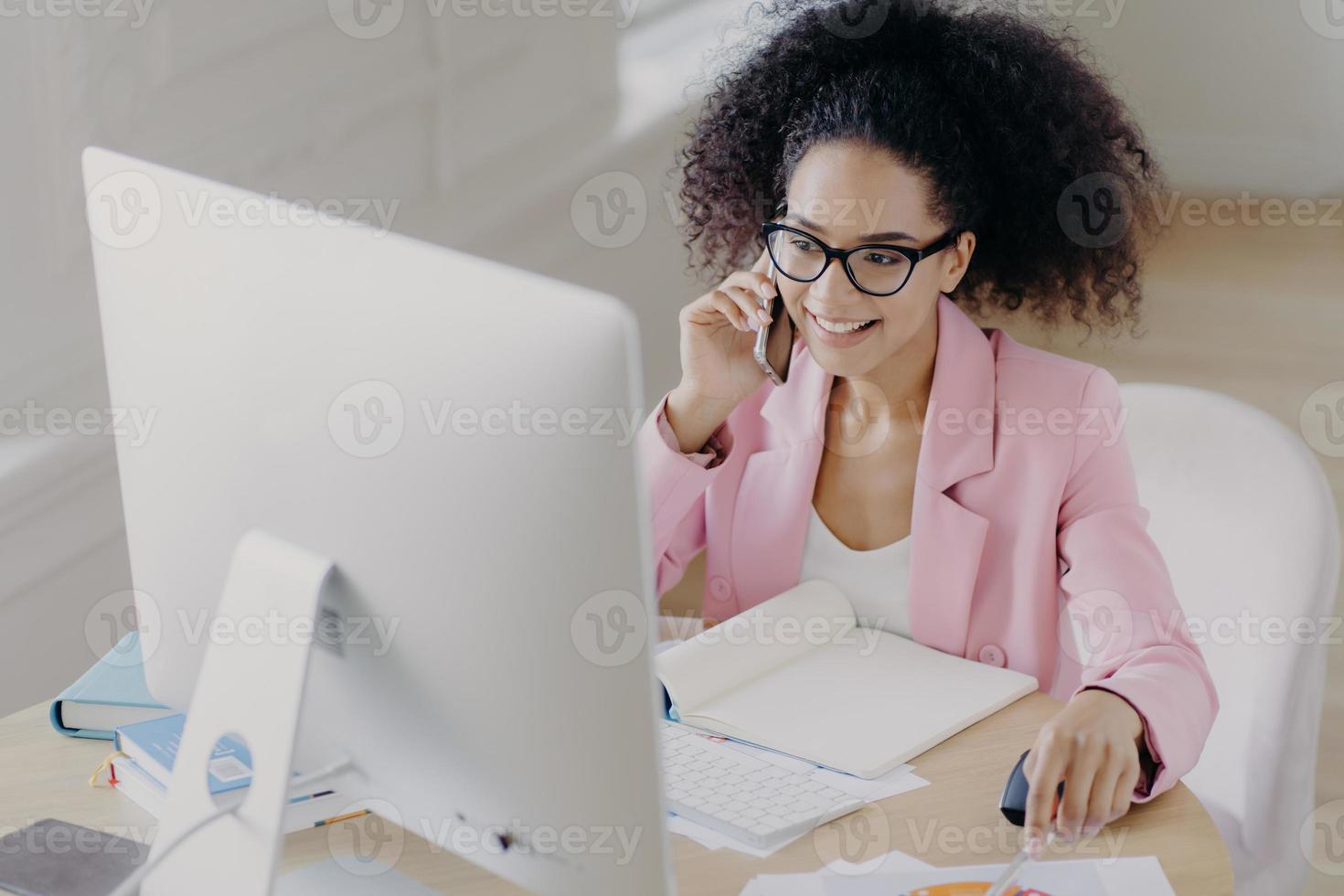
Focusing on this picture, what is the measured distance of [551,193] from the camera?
10.3ft

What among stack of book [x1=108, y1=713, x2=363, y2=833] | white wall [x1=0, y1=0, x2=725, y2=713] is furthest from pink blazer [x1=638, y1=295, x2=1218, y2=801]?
white wall [x1=0, y1=0, x2=725, y2=713]

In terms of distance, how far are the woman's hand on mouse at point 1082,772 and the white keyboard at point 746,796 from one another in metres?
0.16

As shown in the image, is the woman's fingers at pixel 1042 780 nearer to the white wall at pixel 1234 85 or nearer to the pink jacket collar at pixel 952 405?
the pink jacket collar at pixel 952 405

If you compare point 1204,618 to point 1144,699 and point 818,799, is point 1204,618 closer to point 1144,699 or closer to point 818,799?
point 1144,699

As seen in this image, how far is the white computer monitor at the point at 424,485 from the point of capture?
0.83 metres

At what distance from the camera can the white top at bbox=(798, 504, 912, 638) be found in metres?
1.68

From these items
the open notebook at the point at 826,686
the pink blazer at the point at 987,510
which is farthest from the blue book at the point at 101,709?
the pink blazer at the point at 987,510

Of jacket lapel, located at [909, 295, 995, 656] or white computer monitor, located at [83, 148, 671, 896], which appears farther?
jacket lapel, located at [909, 295, 995, 656]

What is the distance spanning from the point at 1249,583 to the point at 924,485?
0.36m

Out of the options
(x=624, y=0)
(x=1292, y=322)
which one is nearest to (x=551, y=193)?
(x=624, y=0)

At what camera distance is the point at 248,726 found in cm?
102

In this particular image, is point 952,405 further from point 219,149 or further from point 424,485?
point 219,149

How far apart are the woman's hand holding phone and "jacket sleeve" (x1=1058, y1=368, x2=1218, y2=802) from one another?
1.31 ft

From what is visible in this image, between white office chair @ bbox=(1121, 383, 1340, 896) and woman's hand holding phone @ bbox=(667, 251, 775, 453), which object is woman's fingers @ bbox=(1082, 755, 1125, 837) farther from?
woman's hand holding phone @ bbox=(667, 251, 775, 453)
